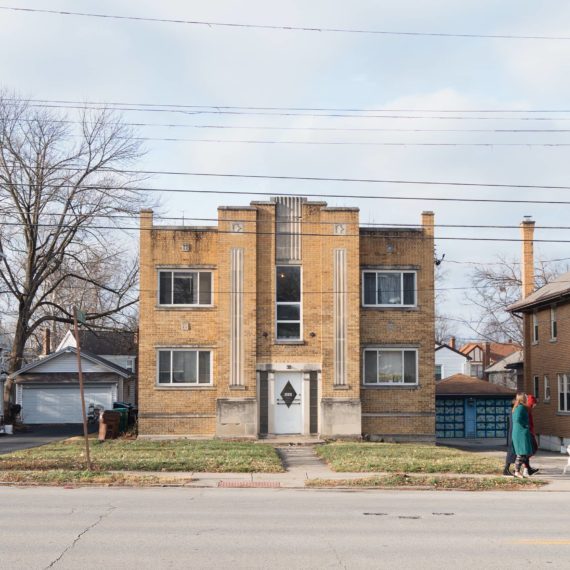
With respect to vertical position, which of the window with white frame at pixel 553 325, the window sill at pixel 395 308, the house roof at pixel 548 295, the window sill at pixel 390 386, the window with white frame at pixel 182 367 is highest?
the house roof at pixel 548 295

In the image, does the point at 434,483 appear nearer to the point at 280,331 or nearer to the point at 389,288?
the point at 280,331

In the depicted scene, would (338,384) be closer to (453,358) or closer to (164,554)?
(164,554)

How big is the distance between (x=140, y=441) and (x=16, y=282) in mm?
14272

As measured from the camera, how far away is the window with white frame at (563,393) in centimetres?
3250

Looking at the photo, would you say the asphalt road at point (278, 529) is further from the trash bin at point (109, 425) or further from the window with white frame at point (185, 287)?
the window with white frame at point (185, 287)

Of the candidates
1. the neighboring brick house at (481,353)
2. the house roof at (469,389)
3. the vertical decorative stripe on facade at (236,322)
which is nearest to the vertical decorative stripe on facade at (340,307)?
the vertical decorative stripe on facade at (236,322)

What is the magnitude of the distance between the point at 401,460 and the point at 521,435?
362 centimetres

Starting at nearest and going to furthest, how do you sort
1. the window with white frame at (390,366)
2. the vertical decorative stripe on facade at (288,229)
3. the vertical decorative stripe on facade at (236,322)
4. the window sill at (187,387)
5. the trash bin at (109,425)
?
the trash bin at (109,425) → the vertical decorative stripe on facade at (236,322) → the window sill at (187,387) → the vertical decorative stripe on facade at (288,229) → the window with white frame at (390,366)

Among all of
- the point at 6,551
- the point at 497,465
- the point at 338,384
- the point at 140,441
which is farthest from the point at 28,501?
the point at 338,384

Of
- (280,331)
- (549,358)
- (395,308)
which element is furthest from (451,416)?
(280,331)

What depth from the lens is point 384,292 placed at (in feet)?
103

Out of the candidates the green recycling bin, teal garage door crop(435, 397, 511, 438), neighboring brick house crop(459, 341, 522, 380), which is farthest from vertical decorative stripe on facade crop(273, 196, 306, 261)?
neighboring brick house crop(459, 341, 522, 380)

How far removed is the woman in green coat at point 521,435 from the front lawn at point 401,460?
1.02 m

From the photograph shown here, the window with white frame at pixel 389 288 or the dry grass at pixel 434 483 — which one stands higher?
the window with white frame at pixel 389 288
